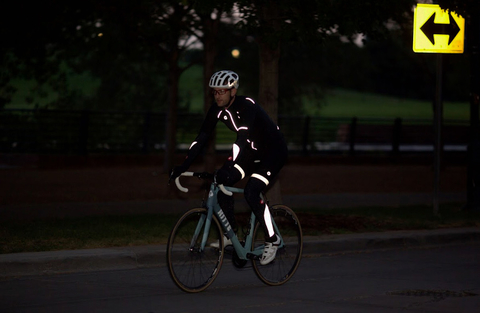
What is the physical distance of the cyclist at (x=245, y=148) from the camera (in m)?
7.90

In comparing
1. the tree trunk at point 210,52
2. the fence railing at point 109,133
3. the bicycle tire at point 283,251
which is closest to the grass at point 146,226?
the bicycle tire at point 283,251

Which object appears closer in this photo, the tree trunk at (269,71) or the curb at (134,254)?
the curb at (134,254)

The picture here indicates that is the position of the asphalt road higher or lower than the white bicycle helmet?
lower

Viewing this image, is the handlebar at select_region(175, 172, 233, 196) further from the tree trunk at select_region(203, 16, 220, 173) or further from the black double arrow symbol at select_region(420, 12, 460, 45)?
the tree trunk at select_region(203, 16, 220, 173)

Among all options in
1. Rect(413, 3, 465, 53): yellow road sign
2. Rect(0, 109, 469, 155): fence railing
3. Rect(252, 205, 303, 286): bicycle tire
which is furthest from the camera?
Rect(0, 109, 469, 155): fence railing

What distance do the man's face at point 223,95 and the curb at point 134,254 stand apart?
2.40 m

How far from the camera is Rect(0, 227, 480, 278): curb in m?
8.98

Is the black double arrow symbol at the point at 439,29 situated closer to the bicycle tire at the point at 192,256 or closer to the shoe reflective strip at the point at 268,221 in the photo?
the shoe reflective strip at the point at 268,221

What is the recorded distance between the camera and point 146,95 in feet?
109

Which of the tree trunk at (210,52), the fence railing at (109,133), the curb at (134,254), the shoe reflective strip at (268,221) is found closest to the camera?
the shoe reflective strip at (268,221)

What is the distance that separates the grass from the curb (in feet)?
1.42

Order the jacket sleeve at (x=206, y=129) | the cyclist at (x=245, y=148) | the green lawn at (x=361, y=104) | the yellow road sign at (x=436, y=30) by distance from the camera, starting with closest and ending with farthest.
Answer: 1. the cyclist at (x=245, y=148)
2. the jacket sleeve at (x=206, y=129)
3. the yellow road sign at (x=436, y=30)
4. the green lawn at (x=361, y=104)

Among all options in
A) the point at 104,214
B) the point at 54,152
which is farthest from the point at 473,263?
the point at 54,152

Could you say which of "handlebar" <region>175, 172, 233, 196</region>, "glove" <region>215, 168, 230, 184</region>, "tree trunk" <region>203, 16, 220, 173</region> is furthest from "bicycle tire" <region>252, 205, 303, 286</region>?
"tree trunk" <region>203, 16, 220, 173</region>
